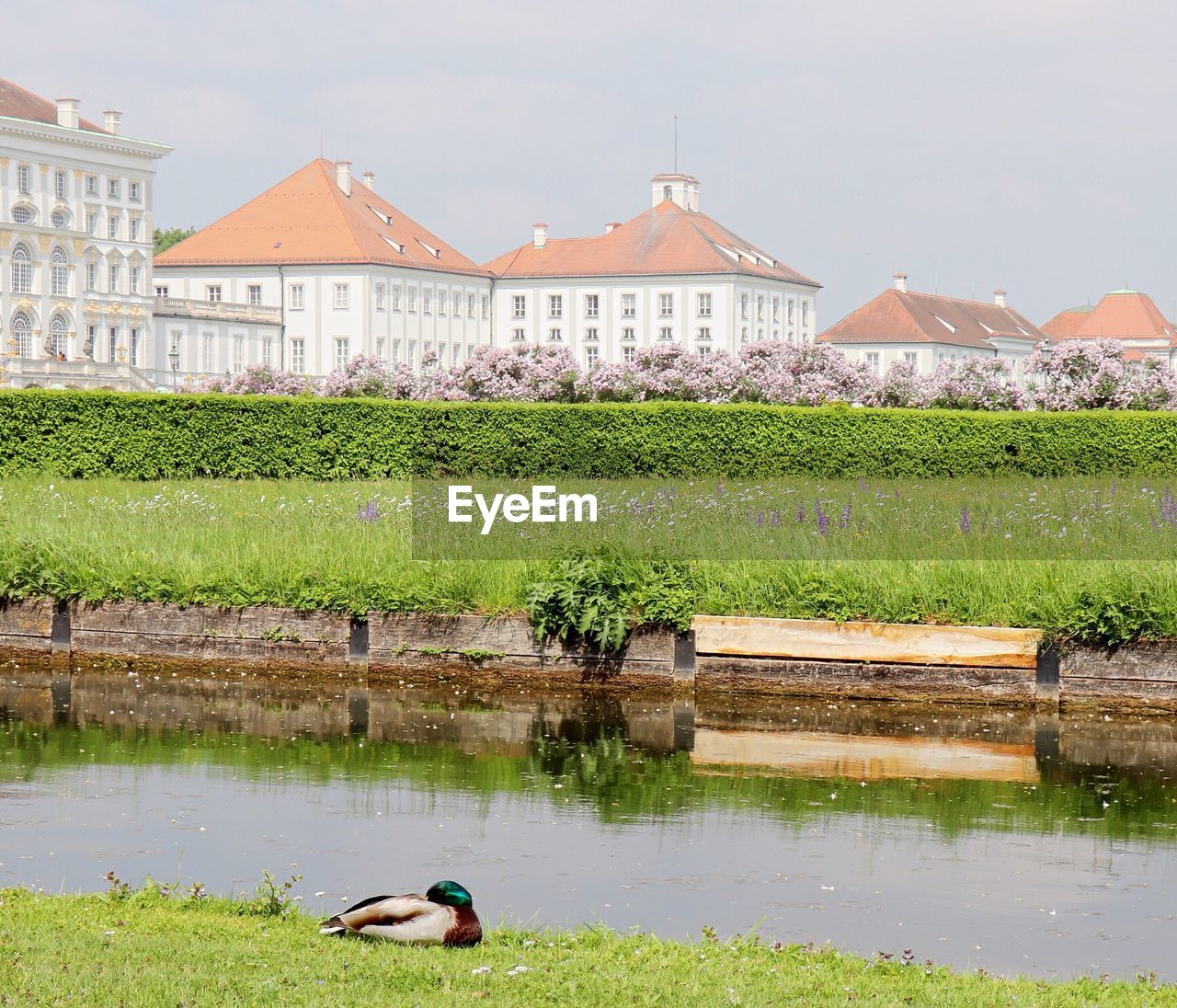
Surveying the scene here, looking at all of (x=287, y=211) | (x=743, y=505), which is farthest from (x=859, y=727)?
(x=287, y=211)

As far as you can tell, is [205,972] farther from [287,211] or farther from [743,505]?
[287,211]

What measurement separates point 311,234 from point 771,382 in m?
71.7

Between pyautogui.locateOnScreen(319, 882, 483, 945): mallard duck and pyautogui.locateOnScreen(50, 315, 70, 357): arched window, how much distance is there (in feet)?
330

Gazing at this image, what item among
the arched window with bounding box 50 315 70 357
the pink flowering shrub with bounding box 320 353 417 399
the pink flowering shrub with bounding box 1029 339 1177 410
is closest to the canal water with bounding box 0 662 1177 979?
the pink flowering shrub with bounding box 320 353 417 399

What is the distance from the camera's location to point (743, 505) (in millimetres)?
17531

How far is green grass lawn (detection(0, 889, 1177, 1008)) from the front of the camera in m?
5.36

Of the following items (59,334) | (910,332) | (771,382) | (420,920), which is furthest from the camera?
(910,332)

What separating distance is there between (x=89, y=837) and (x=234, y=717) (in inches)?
137

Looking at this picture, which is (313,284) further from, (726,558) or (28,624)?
(726,558)

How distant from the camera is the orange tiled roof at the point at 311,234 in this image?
366ft

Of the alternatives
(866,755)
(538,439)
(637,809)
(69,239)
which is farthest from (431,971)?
(69,239)

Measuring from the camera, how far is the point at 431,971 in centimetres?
564

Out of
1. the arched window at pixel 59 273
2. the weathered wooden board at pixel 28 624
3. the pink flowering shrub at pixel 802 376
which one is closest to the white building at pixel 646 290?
the arched window at pixel 59 273

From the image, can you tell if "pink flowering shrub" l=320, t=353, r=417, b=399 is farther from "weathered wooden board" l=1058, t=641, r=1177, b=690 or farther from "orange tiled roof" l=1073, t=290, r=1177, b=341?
"orange tiled roof" l=1073, t=290, r=1177, b=341
